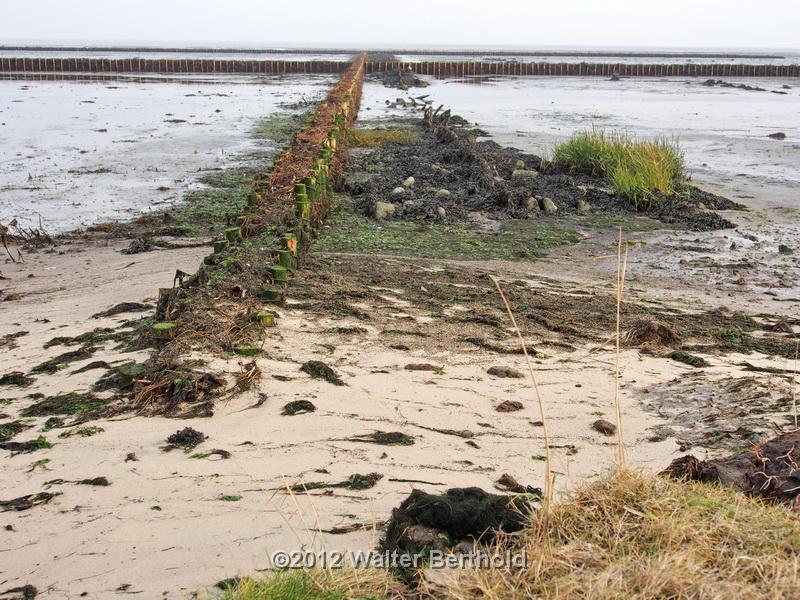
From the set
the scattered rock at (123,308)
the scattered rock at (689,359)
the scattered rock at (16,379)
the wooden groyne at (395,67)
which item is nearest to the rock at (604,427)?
the scattered rock at (689,359)

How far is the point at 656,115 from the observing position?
2695cm

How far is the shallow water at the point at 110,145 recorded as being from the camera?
12203mm

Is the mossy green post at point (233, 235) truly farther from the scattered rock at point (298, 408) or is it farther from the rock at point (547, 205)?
the rock at point (547, 205)

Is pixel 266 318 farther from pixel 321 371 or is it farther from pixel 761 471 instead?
pixel 761 471

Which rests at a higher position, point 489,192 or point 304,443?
point 489,192

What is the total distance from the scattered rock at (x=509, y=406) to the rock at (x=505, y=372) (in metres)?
0.43

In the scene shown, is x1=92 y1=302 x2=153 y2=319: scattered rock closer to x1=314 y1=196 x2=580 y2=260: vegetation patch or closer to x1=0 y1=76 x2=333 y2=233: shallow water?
x1=314 y1=196 x2=580 y2=260: vegetation patch

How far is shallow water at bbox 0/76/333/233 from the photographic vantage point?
12203 millimetres

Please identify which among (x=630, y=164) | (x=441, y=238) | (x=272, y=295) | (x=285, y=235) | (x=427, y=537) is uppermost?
(x=630, y=164)

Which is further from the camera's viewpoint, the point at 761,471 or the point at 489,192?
the point at 489,192

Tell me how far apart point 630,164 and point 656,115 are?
50.9 ft

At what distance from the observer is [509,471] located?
3.88 m

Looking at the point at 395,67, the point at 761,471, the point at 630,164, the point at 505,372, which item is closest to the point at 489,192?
the point at 630,164

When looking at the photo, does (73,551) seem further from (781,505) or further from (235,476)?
(781,505)
